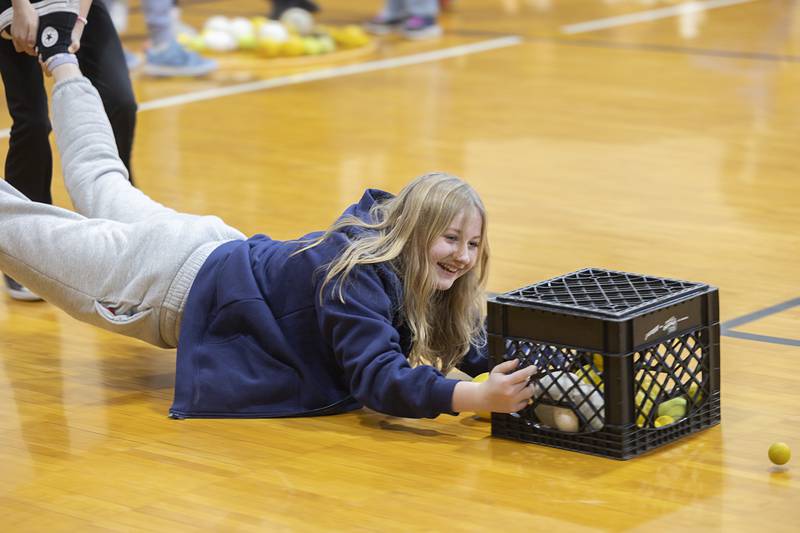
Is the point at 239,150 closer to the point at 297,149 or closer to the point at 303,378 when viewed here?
the point at 297,149

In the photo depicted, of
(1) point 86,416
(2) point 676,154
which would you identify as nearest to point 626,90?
(2) point 676,154

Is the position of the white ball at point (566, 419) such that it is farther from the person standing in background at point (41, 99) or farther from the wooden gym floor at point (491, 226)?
the person standing in background at point (41, 99)

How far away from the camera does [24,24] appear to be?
372 centimetres

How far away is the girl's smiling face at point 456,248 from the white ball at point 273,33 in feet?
16.9

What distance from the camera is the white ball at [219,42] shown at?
815 cm

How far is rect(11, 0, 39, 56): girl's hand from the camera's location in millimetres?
3719

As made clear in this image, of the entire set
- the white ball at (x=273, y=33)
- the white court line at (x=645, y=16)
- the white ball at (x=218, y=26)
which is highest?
the white ball at (x=218, y=26)

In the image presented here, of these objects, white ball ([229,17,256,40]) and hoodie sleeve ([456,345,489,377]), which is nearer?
Answer: hoodie sleeve ([456,345,489,377])

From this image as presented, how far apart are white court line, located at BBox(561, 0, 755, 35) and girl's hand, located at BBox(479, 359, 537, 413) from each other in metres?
6.40

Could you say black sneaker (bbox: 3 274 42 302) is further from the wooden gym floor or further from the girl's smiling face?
the girl's smiling face

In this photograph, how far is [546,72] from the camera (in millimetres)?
7742

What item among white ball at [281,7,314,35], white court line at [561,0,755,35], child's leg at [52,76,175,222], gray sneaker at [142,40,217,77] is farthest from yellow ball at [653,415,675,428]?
white court line at [561,0,755,35]

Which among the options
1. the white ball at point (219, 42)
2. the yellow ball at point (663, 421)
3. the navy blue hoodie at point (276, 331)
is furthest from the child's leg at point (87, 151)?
the white ball at point (219, 42)

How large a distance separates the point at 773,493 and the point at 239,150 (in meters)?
3.66
